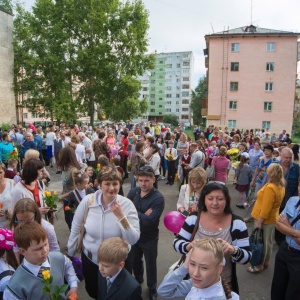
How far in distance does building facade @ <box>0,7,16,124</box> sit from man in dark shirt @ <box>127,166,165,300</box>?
32.5 m

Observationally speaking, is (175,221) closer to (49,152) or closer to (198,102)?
(49,152)

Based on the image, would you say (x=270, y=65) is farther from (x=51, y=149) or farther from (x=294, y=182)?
(x=294, y=182)

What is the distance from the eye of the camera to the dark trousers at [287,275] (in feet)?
9.63

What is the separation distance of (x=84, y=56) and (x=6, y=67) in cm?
1066

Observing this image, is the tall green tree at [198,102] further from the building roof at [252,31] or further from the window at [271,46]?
the window at [271,46]

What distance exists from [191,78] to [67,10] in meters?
66.0

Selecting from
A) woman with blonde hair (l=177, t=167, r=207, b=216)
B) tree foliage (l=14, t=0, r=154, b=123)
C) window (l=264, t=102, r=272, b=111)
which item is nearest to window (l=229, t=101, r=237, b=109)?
window (l=264, t=102, r=272, b=111)

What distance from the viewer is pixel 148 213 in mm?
3430

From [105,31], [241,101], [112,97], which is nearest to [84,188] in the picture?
[112,97]

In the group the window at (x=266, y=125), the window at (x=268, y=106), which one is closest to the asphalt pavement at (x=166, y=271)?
the window at (x=266, y=125)

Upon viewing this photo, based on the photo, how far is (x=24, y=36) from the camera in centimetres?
2877

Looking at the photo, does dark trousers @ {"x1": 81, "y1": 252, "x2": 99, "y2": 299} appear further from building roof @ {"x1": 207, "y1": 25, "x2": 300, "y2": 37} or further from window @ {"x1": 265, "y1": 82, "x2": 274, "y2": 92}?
window @ {"x1": 265, "y1": 82, "x2": 274, "y2": 92}

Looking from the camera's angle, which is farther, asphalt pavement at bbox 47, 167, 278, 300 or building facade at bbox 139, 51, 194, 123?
building facade at bbox 139, 51, 194, 123

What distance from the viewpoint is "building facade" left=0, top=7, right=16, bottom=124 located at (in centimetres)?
3073
